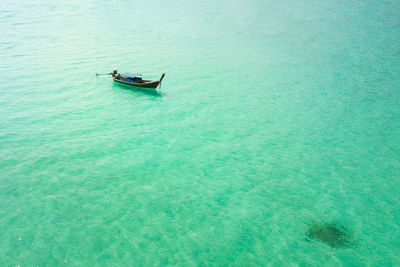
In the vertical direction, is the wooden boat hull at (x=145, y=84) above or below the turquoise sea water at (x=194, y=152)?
above

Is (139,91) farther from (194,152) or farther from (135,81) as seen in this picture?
(194,152)

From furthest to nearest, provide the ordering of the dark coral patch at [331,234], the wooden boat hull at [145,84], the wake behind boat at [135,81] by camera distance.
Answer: the wake behind boat at [135,81], the wooden boat hull at [145,84], the dark coral patch at [331,234]

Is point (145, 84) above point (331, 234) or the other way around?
above

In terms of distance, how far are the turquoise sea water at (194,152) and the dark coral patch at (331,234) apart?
0.23 metres

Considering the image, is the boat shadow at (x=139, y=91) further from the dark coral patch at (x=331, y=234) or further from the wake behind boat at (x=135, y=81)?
the dark coral patch at (x=331, y=234)

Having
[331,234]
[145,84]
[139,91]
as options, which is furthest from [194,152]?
[139,91]

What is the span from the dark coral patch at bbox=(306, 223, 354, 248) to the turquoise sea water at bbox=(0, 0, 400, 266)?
234 millimetres

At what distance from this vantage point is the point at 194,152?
1465 centimetres

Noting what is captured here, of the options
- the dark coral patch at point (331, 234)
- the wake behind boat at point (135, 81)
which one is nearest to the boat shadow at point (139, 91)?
the wake behind boat at point (135, 81)

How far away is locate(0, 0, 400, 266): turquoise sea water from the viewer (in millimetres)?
9945

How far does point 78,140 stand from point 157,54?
14807 millimetres

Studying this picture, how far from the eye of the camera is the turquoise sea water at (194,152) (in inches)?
392

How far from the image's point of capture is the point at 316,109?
19.6 meters

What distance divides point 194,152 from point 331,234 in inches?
275
